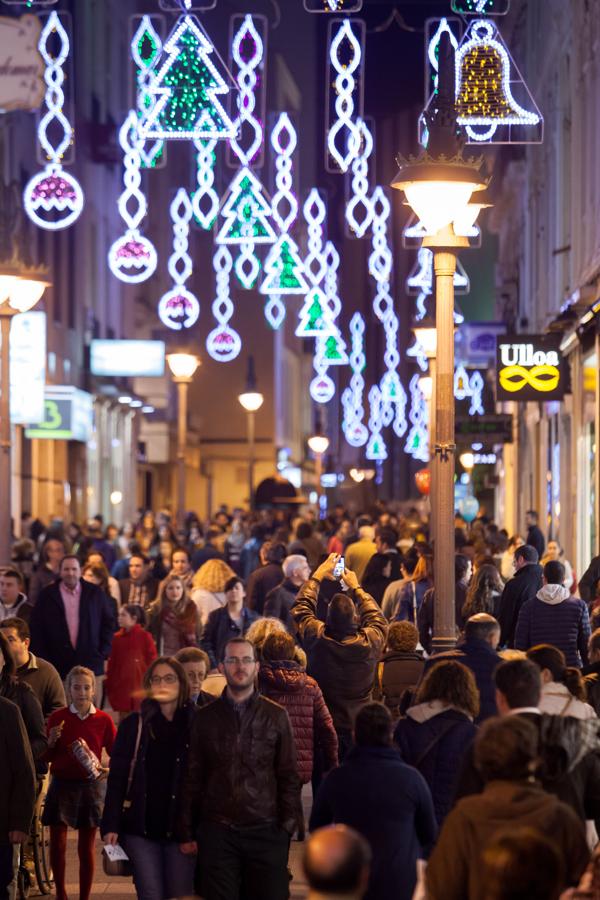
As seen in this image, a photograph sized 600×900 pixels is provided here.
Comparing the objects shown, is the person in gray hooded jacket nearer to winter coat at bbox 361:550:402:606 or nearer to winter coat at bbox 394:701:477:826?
winter coat at bbox 361:550:402:606

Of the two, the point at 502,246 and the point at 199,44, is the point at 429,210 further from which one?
the point at 502,246

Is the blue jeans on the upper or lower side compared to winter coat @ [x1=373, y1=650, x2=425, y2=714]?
lower

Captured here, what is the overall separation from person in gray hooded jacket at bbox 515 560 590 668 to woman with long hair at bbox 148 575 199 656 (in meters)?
3.80

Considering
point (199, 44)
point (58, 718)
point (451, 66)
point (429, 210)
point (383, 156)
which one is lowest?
point (58, 718)

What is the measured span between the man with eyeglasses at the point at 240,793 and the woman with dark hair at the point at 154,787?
200 mm

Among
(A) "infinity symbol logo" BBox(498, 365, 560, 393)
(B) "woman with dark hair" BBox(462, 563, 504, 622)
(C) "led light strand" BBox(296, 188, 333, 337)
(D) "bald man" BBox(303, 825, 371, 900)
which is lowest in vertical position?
(B) "woman with dark hair" BBox(462, 563, 504, 622)

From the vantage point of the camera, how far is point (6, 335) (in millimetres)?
17500

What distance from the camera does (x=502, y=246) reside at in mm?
61812

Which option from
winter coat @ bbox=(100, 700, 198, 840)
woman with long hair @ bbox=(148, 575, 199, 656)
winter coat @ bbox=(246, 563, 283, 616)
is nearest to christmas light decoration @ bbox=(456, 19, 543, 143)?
winter coat @ bbox=(246, 563, 283, 616)

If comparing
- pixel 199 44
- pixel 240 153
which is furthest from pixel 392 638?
pixel 240 153

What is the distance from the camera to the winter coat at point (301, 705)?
35.4 feet

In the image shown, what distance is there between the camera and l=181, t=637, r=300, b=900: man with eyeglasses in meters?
8.83

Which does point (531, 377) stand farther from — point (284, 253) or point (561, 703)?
point (561, 703)

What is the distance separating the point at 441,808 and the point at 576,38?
23.0 metres
